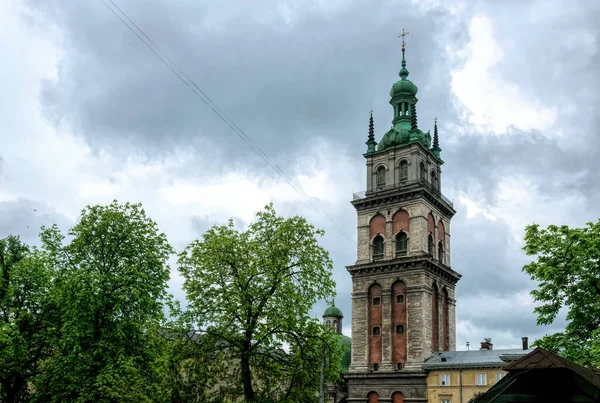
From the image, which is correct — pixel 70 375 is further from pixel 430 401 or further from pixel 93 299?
pixel 430 401

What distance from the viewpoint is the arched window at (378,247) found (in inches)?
2586

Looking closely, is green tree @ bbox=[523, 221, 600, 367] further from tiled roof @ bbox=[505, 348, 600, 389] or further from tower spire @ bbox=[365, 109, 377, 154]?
tower spire @ bbox=[365, 109, 377, 154]

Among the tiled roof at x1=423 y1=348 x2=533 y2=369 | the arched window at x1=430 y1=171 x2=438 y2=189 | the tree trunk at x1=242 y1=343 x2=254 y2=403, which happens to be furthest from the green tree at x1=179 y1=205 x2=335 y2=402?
the arched window at x1=430 y1=171 x2=438 y2=189

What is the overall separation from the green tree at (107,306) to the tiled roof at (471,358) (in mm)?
32119

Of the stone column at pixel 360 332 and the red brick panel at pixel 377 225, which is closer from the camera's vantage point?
the stone column at pixel 360 332

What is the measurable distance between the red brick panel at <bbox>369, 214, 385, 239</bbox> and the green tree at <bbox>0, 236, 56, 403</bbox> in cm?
3754

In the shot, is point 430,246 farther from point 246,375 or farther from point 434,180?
point 246,375

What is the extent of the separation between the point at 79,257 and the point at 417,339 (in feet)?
120

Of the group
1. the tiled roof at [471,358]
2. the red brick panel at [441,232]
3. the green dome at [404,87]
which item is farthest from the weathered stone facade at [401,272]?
the green dome at [404,87]

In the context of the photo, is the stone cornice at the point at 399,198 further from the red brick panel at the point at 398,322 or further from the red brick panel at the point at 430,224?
the red brick panel at the point at 398,322

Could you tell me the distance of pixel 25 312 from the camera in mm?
35969

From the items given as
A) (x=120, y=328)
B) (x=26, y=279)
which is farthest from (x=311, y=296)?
(x=26, y=279)

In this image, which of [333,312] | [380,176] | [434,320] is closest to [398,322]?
[434,320]

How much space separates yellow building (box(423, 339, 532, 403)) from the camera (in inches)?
2140
